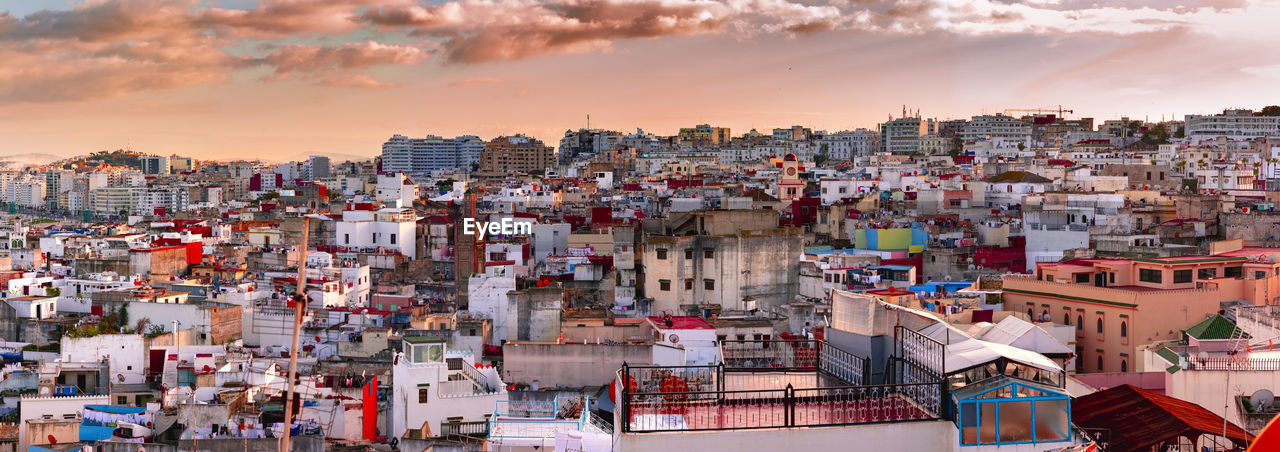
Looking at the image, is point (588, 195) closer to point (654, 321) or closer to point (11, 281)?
point (11, 281)

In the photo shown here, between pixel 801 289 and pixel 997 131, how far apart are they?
200ft

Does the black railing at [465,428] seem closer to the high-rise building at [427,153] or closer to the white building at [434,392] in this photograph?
the white building at [434,392]

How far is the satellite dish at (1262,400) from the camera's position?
1181cm

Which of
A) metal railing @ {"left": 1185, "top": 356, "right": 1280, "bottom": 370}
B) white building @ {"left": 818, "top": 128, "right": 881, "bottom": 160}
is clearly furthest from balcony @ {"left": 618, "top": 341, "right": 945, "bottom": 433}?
white building @ {"left": 818, "top": 128, "right": 881, "bottom": 160}

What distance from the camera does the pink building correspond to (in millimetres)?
19000

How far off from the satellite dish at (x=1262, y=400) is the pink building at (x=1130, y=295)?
640cm

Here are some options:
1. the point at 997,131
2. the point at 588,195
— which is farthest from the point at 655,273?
the point at 997,131

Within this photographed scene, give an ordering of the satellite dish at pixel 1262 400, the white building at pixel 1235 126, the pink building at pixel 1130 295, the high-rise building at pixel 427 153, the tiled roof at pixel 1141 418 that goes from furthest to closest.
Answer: the high-rise building at pixel 427 153 < the white building at pixel 1235 126 < the pink building at pixel 1130 295 < the satellite dish at pixel 1262 400 < the tiled roof at pixel 1141 418

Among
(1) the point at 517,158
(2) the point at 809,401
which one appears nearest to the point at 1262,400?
(2) the point at 809,401

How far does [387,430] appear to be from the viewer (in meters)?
17.6

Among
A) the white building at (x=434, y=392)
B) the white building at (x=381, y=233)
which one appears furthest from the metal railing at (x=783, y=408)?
the white building at (x=381, y=233)

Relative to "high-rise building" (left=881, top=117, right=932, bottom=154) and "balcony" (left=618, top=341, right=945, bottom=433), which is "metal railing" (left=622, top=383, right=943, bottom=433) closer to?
"balcony" (left=618, top=341, right=945, bottom=433)

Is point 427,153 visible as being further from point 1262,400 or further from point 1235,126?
point 1262,400

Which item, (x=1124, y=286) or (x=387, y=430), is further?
(x=1124, y=286)
